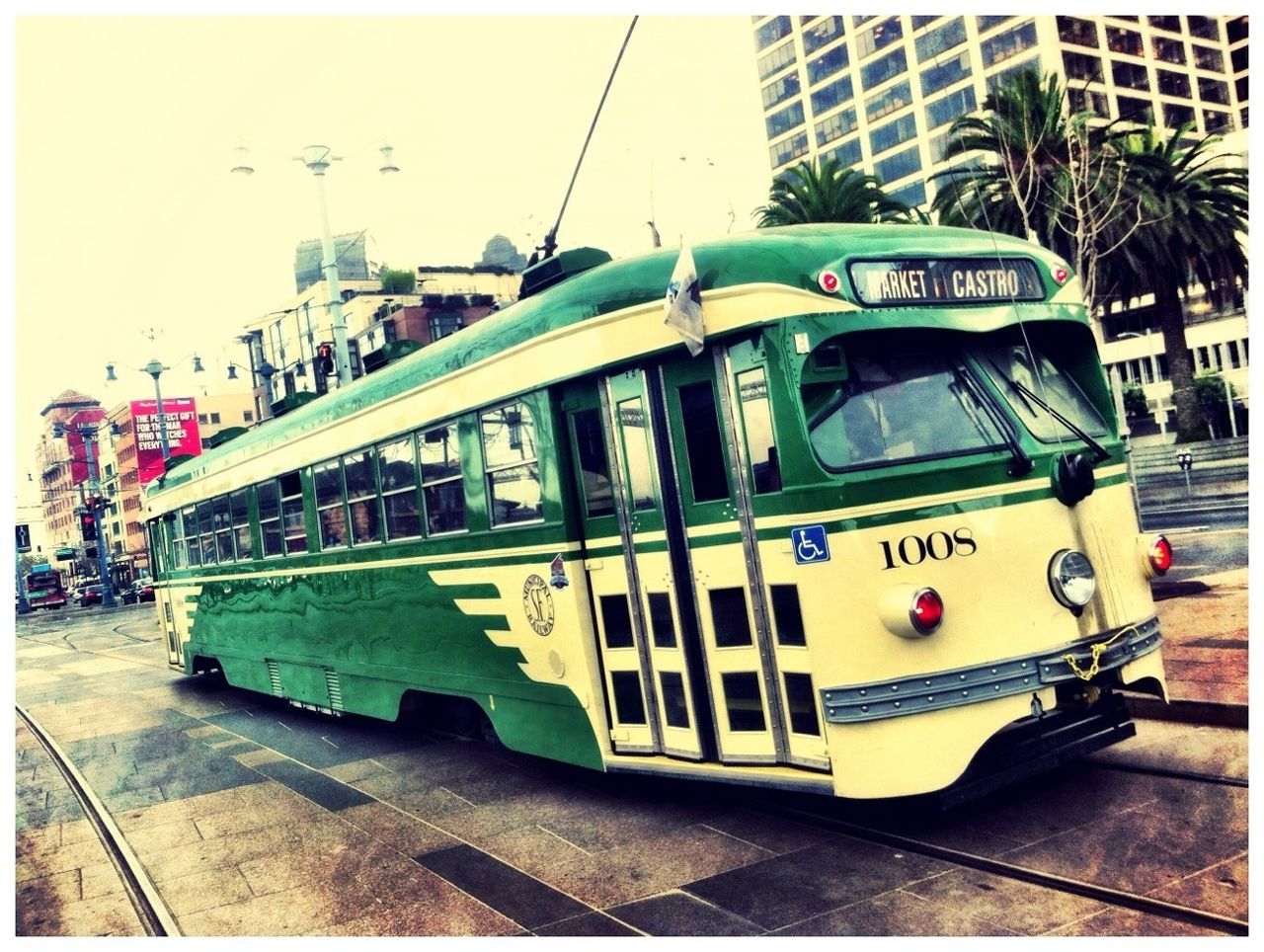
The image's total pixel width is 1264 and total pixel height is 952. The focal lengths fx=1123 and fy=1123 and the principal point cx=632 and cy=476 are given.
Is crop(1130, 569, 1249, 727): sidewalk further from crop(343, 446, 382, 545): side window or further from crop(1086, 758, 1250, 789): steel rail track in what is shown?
crop(343, 446, 382, 545): side window

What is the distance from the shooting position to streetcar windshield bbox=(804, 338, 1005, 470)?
5727mm

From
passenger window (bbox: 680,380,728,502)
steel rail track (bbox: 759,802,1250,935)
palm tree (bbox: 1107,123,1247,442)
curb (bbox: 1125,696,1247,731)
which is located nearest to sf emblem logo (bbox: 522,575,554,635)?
passenger window (bbox: 680,380,728,502)

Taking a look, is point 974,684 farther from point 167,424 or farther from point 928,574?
point 167,424

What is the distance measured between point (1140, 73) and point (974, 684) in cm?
5517

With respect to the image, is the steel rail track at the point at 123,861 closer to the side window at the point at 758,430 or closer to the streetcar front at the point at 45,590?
the side window at the point at 758,430

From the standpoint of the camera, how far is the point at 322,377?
16.7 m

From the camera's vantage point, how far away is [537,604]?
24.1ft

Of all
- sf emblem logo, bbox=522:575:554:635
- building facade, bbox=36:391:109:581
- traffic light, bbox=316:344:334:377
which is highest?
A: traffic light, bbox=316:344:334:377

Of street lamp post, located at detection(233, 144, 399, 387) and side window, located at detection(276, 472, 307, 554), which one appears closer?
side window, located at detection(276, 472, 307, 554)

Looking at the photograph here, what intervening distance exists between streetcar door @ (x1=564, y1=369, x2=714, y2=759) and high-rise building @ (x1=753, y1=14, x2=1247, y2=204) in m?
37.8

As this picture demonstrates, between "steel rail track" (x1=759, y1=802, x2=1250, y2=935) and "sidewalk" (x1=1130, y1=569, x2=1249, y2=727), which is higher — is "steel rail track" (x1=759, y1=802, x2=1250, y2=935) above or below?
below

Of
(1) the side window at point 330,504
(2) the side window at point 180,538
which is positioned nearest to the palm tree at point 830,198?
(2) the side window at point 180,538

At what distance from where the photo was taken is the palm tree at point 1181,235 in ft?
79.3

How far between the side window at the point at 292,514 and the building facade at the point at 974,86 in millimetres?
31037
